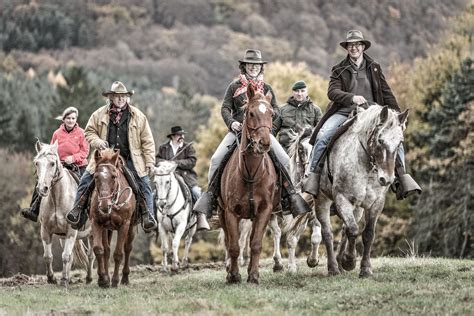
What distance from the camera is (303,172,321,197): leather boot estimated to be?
14578 mm

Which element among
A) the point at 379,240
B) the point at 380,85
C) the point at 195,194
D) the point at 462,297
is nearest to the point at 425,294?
the point at 462,297

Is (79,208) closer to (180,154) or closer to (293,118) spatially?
(293,118)

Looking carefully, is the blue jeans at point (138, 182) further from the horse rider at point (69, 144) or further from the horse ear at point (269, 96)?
the horse ear at point (269, 96)

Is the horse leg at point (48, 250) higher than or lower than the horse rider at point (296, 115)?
lower

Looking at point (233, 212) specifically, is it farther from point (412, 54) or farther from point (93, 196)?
point (412, 54)

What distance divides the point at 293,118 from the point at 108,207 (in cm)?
601

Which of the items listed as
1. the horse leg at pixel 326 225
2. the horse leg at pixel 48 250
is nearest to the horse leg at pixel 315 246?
the horse leg at pixel 326 225

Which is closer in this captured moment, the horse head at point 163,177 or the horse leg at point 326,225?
the horse leg at point 326,225

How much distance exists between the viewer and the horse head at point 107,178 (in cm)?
1403

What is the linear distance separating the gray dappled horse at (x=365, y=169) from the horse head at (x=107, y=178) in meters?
3.69

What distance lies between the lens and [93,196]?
48.1 feet

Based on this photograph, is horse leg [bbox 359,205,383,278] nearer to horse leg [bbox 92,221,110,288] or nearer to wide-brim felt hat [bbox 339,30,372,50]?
wide-brim felt hat [bbox 339,30,372,50]

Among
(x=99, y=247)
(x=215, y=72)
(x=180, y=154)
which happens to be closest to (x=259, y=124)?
(x=99, y=247)

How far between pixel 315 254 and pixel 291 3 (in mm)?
153016
